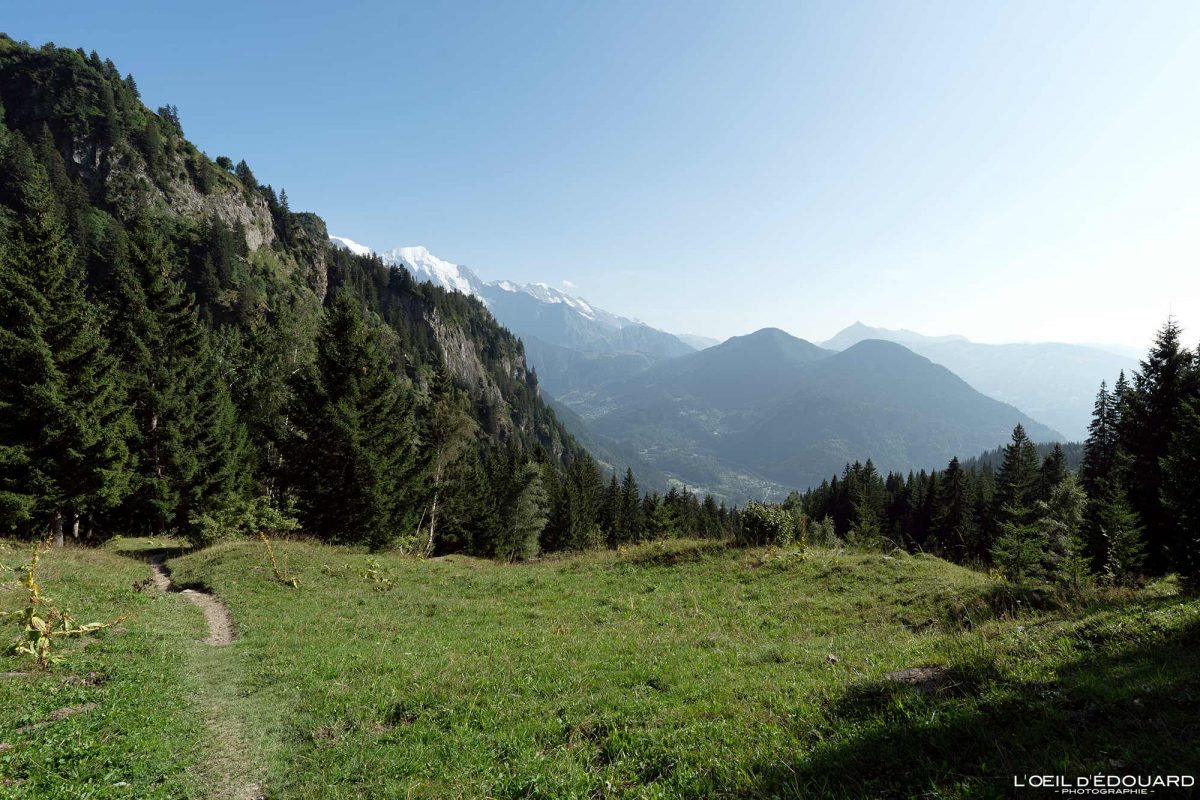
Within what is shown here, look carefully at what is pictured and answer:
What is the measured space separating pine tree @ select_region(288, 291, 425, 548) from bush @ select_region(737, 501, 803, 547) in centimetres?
2403

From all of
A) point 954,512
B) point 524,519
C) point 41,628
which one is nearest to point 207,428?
point 524,519

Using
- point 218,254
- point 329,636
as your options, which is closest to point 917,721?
point 329,636

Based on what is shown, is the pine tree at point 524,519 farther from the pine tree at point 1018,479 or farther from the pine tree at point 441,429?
the pine tree at point 1018,479

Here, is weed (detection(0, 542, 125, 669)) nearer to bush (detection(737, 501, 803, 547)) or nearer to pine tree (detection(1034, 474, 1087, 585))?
bush (detection(737, 501, 803, 547))

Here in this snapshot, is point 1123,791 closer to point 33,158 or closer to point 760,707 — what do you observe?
point 760,707

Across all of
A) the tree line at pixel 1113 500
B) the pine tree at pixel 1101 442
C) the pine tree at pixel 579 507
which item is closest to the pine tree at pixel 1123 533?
the tree line at pixel 1113 500

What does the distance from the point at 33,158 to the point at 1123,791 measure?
158 meters

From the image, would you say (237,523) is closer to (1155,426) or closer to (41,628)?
(41,628)

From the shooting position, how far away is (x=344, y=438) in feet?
102

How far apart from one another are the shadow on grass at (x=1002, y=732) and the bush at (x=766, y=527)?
15.1 meters

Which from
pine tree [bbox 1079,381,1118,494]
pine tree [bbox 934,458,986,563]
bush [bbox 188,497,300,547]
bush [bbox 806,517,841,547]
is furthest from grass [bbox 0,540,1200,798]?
pine tree [bbox 934,458,986,563]

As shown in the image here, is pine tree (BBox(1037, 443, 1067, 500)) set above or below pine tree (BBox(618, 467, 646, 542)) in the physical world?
above

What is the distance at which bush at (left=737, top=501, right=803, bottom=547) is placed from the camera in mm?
21781

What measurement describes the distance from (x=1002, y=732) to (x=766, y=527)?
16988 millimetres
